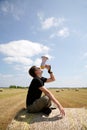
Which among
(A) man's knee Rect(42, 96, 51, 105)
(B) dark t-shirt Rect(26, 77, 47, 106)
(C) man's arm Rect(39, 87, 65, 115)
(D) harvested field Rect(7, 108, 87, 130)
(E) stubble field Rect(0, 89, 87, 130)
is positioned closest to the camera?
(D) harvested field Rect(7, 108, 87, 130)

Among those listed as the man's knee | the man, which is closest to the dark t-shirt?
the man

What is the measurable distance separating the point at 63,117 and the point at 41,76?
4.10 feet

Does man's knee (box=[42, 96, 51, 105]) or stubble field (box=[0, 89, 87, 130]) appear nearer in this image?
man's knee (box=[42, 96, 51, 105])

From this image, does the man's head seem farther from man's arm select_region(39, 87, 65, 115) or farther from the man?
man's arm select_region(39, 87, 65, 115)

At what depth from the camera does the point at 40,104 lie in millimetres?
5969

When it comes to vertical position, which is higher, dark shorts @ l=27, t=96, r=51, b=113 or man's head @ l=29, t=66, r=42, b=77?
man's head @ l=29, t=66, r=42, b=77

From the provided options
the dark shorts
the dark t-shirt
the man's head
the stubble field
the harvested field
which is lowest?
the stubble field

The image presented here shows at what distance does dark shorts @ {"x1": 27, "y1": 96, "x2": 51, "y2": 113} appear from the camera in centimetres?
595

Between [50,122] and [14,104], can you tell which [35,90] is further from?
[14,104]

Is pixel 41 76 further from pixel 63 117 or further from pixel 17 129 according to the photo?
pixel 17 129

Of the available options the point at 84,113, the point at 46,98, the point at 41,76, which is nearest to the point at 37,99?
the point at 46,98

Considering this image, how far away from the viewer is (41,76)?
255 inches

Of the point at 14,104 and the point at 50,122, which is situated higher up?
the point at 50,122

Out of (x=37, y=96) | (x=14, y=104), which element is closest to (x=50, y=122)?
(x=37, y=96)
